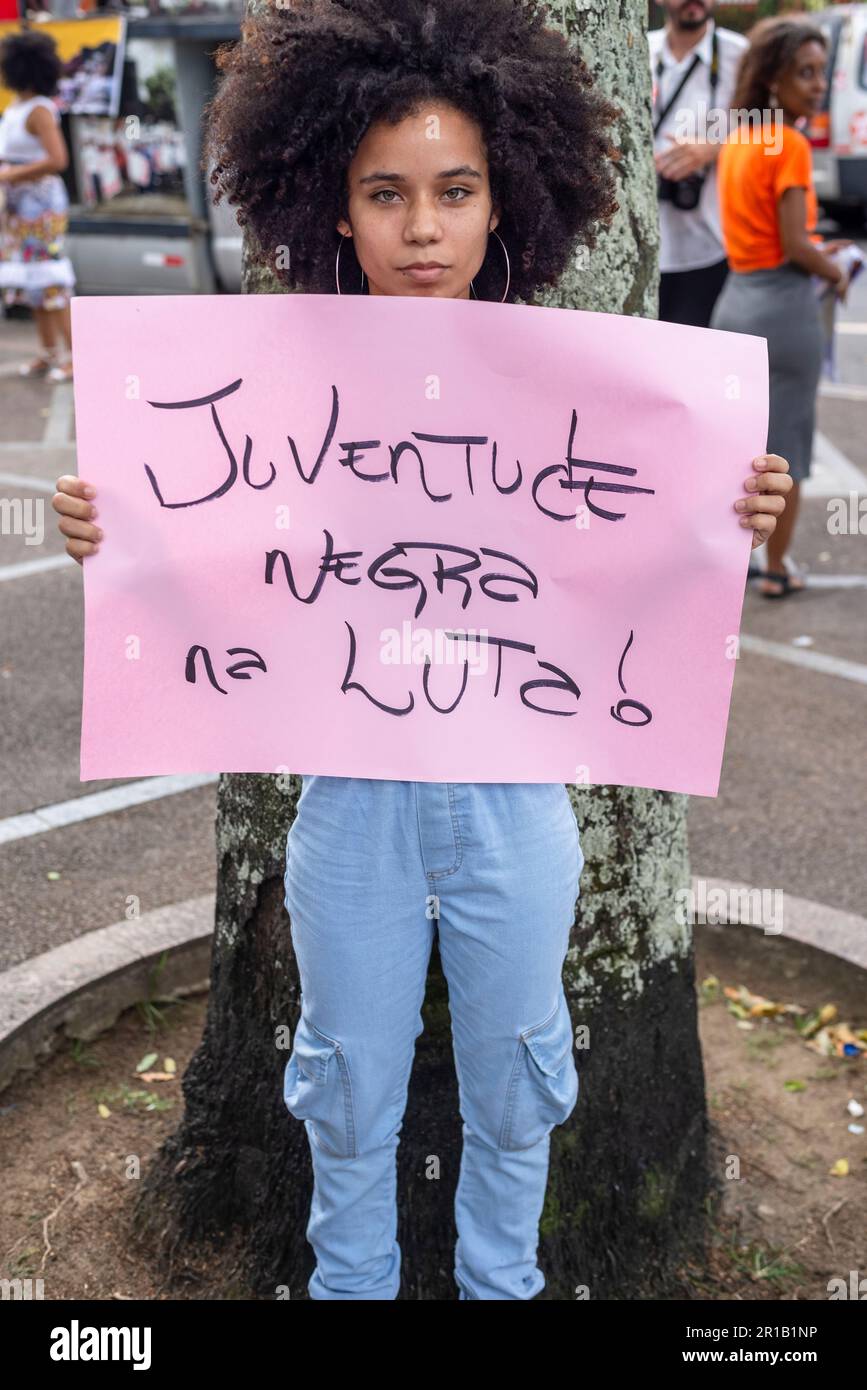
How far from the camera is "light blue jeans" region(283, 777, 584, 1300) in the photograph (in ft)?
6.12

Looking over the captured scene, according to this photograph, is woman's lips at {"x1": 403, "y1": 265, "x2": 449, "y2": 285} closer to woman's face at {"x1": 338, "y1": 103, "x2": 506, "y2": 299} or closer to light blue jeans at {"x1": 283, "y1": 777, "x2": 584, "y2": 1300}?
woman's face at {"x1": 338, "y1": 103, "x2": 506, "y2": 299}

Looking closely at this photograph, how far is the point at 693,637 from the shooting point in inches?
78.5

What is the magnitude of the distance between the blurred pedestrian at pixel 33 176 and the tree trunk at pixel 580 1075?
794 centimetres

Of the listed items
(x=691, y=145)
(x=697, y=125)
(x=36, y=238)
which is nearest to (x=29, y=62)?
(x=36, y=238)

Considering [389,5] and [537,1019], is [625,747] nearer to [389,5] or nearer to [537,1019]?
[537,1019]

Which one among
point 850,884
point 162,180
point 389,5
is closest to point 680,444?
point 389,5

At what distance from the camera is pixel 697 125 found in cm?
598

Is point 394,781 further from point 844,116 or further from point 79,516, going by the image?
point 844,116

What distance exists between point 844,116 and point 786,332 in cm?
1096

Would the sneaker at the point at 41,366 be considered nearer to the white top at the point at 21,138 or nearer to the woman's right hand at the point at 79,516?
the white top at the point at 21,138

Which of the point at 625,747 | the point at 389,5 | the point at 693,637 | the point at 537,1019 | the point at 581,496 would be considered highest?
the point at 389,5

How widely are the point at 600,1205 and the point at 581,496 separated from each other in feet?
4.21

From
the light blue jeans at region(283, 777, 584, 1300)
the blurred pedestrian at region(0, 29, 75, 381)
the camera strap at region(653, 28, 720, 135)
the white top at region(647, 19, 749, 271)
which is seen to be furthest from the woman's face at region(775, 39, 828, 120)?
the blurred pedestrian at region(0, 29, 75, 381)

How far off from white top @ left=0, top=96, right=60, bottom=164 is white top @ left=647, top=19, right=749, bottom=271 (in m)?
4.96
